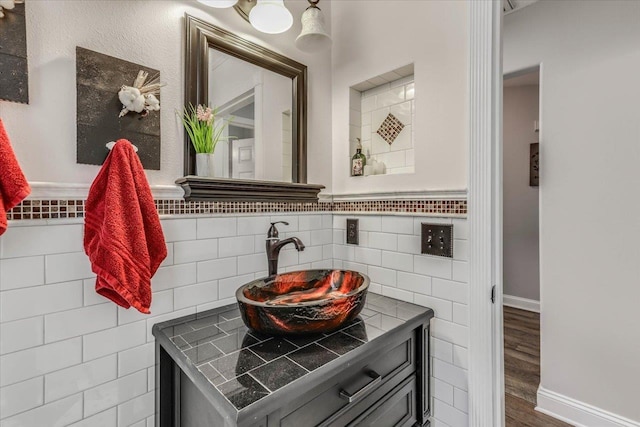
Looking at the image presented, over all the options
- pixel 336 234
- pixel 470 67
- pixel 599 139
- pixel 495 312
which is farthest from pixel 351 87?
pixel 599 139

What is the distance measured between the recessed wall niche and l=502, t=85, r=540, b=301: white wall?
268 centimetres

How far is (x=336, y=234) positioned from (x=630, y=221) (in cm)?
155

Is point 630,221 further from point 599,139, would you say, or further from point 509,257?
point 509,257

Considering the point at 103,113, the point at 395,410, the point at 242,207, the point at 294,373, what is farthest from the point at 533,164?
the point at 103,113

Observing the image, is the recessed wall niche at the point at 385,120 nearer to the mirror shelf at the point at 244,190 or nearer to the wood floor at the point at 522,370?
the mirror shelf at the point at 244,190

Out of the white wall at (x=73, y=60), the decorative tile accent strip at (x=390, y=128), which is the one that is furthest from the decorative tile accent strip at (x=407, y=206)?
the white wall at (x=73, y=60)

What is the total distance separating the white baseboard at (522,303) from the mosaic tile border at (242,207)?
3017 mm

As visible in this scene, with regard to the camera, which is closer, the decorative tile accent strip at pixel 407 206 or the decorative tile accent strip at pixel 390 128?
the decorative tile accent strip at pixel 407 206

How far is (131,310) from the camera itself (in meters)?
0.97

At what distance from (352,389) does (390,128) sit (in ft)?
3.97

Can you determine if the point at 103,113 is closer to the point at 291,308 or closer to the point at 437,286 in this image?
the point at 291,308

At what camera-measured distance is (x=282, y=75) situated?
1.40 m

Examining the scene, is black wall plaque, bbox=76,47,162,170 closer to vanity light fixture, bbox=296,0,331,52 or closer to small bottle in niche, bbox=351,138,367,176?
vanity light fixture, bbox=296,0,331,52

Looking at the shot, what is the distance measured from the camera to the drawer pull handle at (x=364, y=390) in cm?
83
